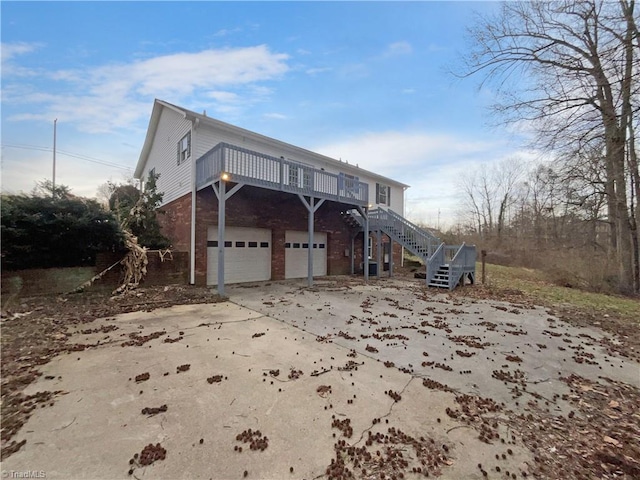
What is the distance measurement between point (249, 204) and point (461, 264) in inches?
351

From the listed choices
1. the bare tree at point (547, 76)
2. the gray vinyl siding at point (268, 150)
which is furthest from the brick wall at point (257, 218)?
the bare tree at point (547, 76)

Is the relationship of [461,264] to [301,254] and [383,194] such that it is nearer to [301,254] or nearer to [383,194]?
[301,254]

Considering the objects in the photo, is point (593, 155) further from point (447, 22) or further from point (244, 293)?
point (244, 293)

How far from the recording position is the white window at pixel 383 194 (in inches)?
715

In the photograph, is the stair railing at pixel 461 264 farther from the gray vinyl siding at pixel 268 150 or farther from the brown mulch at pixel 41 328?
the brown mulch at pixel 41 328

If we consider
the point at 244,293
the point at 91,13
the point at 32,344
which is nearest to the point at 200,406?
the point at 32,344

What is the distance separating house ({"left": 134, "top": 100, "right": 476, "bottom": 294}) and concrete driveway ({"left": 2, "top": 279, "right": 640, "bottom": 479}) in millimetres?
4483

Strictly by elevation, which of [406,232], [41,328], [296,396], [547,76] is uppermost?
[547,76]

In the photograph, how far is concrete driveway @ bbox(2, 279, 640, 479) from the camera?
6.89 feet

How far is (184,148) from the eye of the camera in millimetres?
10867

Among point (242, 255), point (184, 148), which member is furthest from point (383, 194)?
point (184, 148)

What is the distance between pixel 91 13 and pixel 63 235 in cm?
523

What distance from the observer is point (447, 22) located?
818 cm

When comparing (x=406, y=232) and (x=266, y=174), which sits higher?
(x=266, y=174)
